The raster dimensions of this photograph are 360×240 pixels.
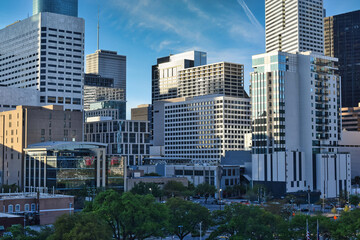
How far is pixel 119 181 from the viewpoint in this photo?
6757 inches

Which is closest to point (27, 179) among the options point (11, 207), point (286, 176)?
point (11, 207)

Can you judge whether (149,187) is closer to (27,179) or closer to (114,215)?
(27,179)

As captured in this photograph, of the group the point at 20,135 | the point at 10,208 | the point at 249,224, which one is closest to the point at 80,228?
the point at 249,224

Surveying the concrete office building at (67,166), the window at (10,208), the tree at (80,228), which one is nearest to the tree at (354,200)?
the concrete office building at (67,166)

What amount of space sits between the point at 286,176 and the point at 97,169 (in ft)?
224

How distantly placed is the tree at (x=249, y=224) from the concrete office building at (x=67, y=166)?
3033 inches

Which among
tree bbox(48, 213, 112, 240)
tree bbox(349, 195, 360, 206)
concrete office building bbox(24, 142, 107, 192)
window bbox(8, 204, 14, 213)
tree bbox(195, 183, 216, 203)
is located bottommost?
tree bbox(349, 195, 360, 206)

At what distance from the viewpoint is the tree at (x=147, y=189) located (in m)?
166

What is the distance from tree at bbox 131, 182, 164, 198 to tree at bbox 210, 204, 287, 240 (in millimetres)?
74659

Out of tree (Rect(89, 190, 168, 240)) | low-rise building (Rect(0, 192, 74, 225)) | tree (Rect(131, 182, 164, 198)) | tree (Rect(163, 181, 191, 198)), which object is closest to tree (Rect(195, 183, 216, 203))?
tree (Rect(163, 181, 191, 198))

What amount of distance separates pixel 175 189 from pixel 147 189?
1731 cm

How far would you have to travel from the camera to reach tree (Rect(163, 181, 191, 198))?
17527 centimetres

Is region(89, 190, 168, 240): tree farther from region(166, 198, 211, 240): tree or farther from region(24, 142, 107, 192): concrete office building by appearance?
region(24, 142, 107, 192): concrete office building

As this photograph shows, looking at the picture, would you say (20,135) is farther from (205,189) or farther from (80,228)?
(80,228)
